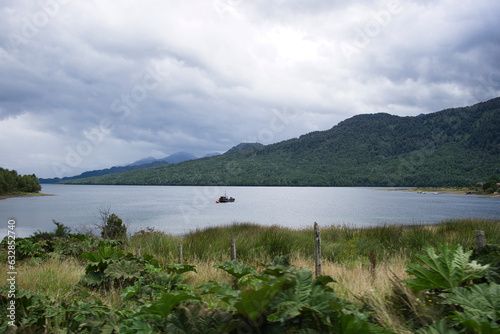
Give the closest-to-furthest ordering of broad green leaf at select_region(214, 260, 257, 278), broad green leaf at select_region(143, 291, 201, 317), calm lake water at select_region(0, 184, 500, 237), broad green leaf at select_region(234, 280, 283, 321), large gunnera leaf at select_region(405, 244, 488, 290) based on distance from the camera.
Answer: broad green leaf at select_region(234, 280, 283, 321), broad green leaf at select_region(143, 291, 201, 317), large gunnera leaf at select_region(405, 244, 488, 290), broad green leaf at select_region(214, 260, 257, 278), calm lake water at select_region(0, 184, 500, 237)

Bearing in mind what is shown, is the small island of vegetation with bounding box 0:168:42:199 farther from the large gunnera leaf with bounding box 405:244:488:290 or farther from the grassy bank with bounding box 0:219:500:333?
the large gunnera leaf with bounding box 405:244:488:290

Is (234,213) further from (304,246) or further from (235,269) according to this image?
(235,269)

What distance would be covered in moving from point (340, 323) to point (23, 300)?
3.06 m

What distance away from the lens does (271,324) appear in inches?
82.7

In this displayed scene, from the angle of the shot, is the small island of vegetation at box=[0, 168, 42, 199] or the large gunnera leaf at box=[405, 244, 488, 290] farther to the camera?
the small island of vegetation at box=[0, 168, 42, 199]

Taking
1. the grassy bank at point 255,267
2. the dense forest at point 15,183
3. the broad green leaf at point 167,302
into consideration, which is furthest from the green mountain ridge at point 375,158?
the broad green leaf at point 167,302

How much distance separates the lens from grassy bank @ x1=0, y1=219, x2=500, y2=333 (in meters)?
3.03

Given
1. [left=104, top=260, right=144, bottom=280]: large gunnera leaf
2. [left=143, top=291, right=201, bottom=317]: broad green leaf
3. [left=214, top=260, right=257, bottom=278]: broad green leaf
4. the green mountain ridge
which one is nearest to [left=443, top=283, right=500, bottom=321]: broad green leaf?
[left=143, top=291, right=201, bottom=317]: broad green leaf

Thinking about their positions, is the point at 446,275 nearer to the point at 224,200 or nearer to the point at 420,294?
the point at 420,294

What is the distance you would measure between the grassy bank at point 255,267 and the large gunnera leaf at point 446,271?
0.21 metres

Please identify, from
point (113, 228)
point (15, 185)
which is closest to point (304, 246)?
point (113, 228)

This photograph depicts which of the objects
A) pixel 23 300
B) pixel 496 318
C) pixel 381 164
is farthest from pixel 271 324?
pixel 381 164

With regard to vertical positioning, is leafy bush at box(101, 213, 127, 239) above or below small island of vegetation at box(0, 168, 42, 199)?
below

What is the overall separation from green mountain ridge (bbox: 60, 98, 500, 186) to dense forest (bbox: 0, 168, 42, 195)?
57.7 metres
